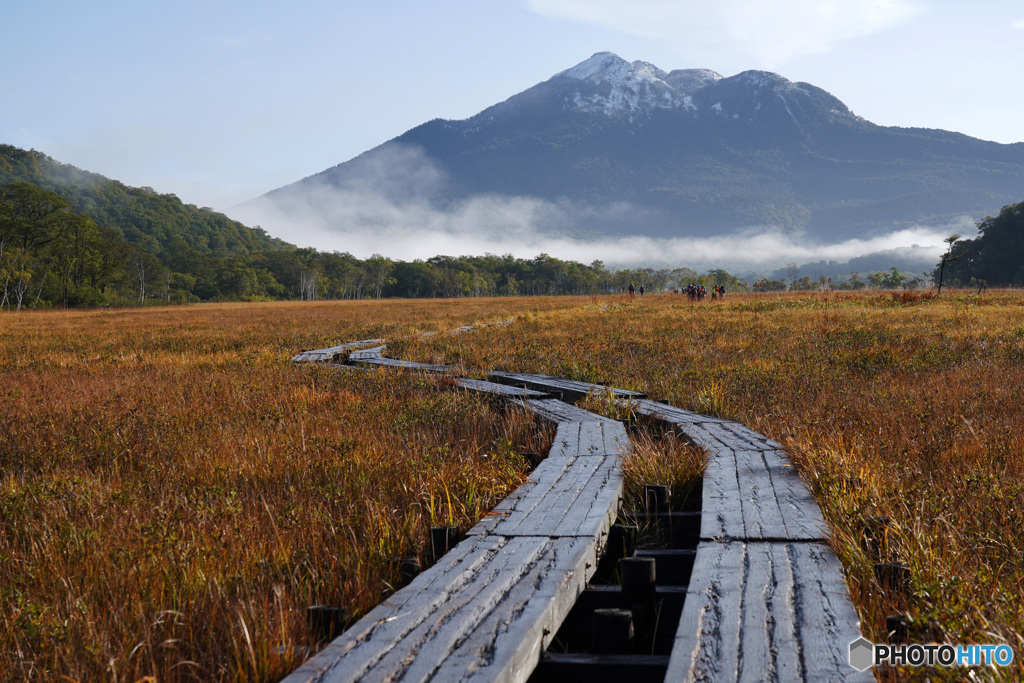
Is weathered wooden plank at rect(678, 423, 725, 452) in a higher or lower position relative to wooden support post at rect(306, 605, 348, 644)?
higher

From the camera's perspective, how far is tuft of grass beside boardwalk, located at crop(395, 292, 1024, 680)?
232cm

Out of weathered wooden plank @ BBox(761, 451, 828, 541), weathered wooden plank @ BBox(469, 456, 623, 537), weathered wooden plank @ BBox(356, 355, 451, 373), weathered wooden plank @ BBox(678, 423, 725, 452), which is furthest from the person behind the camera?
weathered wooden plank @ BBox(356, 355, 451, 373)

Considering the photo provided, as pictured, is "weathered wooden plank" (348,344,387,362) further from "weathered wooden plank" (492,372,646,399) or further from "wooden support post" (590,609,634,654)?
→ "wooden support post" (590,609,634,654)

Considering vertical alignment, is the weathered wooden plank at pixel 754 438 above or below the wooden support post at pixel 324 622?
above

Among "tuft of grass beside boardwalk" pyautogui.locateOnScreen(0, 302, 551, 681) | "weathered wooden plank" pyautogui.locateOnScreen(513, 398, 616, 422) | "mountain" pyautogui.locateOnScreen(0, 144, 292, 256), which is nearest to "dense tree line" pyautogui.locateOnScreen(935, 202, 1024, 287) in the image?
"weathered wooden plank" pyautogui.locateOnScreen(513, 398, 616, 422)

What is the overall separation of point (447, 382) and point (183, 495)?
478 cm

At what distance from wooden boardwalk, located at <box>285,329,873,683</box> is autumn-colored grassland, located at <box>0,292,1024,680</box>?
0.76ft

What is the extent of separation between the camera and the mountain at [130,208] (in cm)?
14112

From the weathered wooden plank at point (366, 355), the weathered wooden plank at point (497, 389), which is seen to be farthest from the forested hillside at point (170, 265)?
the weathered wooden plank at point (497, 389)

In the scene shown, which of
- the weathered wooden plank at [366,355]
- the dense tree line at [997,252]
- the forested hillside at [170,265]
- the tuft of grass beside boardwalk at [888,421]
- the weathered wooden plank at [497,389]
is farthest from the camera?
the forested hillside at [170,265]

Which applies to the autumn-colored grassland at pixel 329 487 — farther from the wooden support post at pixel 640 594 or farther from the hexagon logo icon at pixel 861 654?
the wooden support post at pixel 640 594

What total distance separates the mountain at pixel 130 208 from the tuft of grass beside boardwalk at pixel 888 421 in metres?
145

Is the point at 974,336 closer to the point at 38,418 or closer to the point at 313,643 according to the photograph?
the point at 313,643

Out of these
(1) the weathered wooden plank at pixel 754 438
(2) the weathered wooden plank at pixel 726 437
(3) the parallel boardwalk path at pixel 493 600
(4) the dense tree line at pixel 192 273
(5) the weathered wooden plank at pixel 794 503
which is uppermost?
(4) the dense tree line at pixel 192 273
